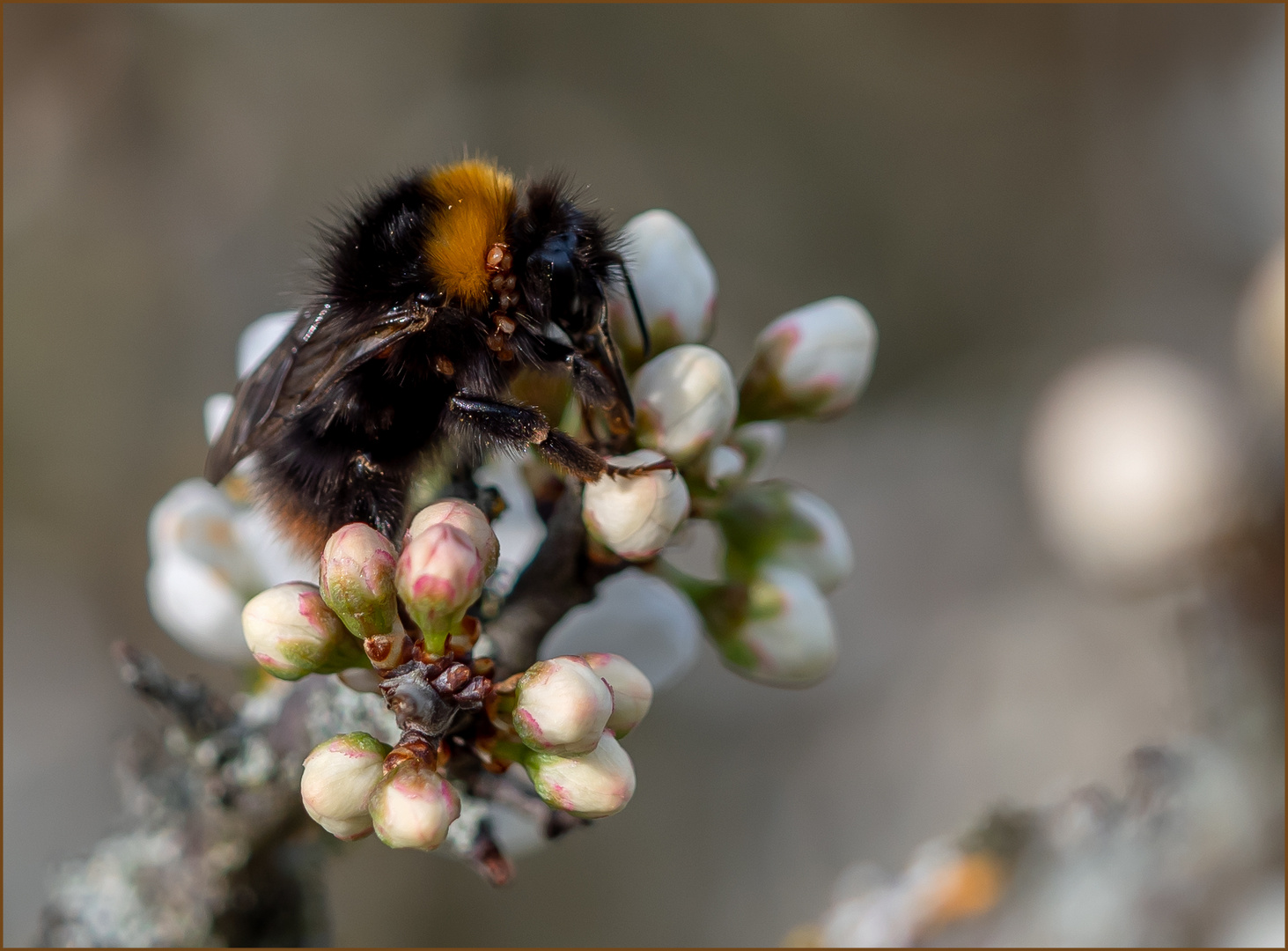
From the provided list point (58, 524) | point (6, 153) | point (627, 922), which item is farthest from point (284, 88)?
point (627, 922)

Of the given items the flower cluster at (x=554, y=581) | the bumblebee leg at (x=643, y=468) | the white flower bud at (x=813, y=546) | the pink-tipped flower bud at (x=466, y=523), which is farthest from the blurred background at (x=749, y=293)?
the pink-tipped flower bud at (x=466, y=523)

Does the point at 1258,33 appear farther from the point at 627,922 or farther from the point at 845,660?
the point at 627,922

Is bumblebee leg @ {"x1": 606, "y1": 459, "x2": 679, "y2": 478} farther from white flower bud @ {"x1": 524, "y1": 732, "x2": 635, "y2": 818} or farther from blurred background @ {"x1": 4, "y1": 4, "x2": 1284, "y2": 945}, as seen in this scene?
blurred background @ {"x1": 4, "y1": 4, "x2": 1284, "y2": 945}

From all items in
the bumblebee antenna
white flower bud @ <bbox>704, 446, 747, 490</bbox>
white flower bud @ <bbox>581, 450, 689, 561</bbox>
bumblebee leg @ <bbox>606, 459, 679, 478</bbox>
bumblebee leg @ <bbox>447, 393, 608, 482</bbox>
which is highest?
the bumblebee antenna

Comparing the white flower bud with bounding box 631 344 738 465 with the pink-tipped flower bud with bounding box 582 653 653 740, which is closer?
the pink-tipped flower bud with bounding box 582 653 653 740

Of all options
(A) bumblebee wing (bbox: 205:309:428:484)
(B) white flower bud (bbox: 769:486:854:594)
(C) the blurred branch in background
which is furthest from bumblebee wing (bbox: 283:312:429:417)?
(C) the blurred branch in background

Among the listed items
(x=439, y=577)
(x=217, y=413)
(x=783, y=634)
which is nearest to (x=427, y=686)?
(x=439, y=577)

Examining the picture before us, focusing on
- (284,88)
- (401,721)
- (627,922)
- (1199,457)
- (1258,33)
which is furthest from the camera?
(284,88)

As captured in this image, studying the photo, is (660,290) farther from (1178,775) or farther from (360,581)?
(1178,775)
